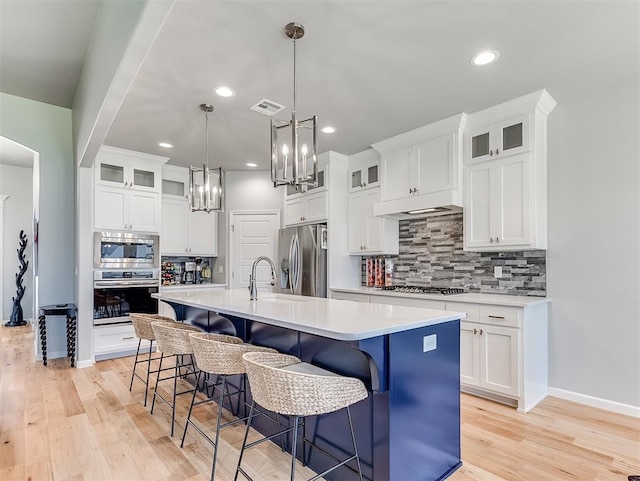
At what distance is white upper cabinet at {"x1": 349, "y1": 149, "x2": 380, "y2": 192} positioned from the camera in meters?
4.46

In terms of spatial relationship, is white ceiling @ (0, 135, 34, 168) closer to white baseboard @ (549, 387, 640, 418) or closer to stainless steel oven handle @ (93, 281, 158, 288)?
stainless steel oven handle @ (93, 281, 158, 288)

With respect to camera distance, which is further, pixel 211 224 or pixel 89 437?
pixel 211 224

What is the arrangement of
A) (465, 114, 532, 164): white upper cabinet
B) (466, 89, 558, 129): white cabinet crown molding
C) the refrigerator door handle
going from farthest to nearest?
the refrigerator door handle
(465, 114, 532, 164): white upper cabinet
(466, 89, 558, 129): white cabinet crown molding

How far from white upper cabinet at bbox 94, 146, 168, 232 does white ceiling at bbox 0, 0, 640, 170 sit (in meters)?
0.86

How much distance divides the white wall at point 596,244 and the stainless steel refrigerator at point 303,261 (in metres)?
2.42

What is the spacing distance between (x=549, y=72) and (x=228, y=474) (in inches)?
135

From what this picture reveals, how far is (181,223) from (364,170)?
285 centimetres

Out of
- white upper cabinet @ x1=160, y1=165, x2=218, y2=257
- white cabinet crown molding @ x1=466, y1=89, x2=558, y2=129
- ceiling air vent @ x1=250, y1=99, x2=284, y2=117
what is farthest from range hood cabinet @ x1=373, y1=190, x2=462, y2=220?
white upper cabinet @ x1=160, y1=165, x2=218, y2=257

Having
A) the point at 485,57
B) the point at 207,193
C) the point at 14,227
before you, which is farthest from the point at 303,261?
the point at 14,227

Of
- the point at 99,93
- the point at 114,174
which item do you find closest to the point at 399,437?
the point at 99,93

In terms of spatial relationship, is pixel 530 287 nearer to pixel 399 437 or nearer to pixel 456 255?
pixel 456 255

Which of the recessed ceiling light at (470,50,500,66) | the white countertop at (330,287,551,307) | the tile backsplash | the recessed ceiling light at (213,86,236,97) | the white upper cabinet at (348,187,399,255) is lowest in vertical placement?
the white countertop at (330,287,551,307)

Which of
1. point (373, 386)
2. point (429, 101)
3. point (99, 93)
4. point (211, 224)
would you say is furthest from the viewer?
point (211, 224)

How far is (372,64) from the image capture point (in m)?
2.61
